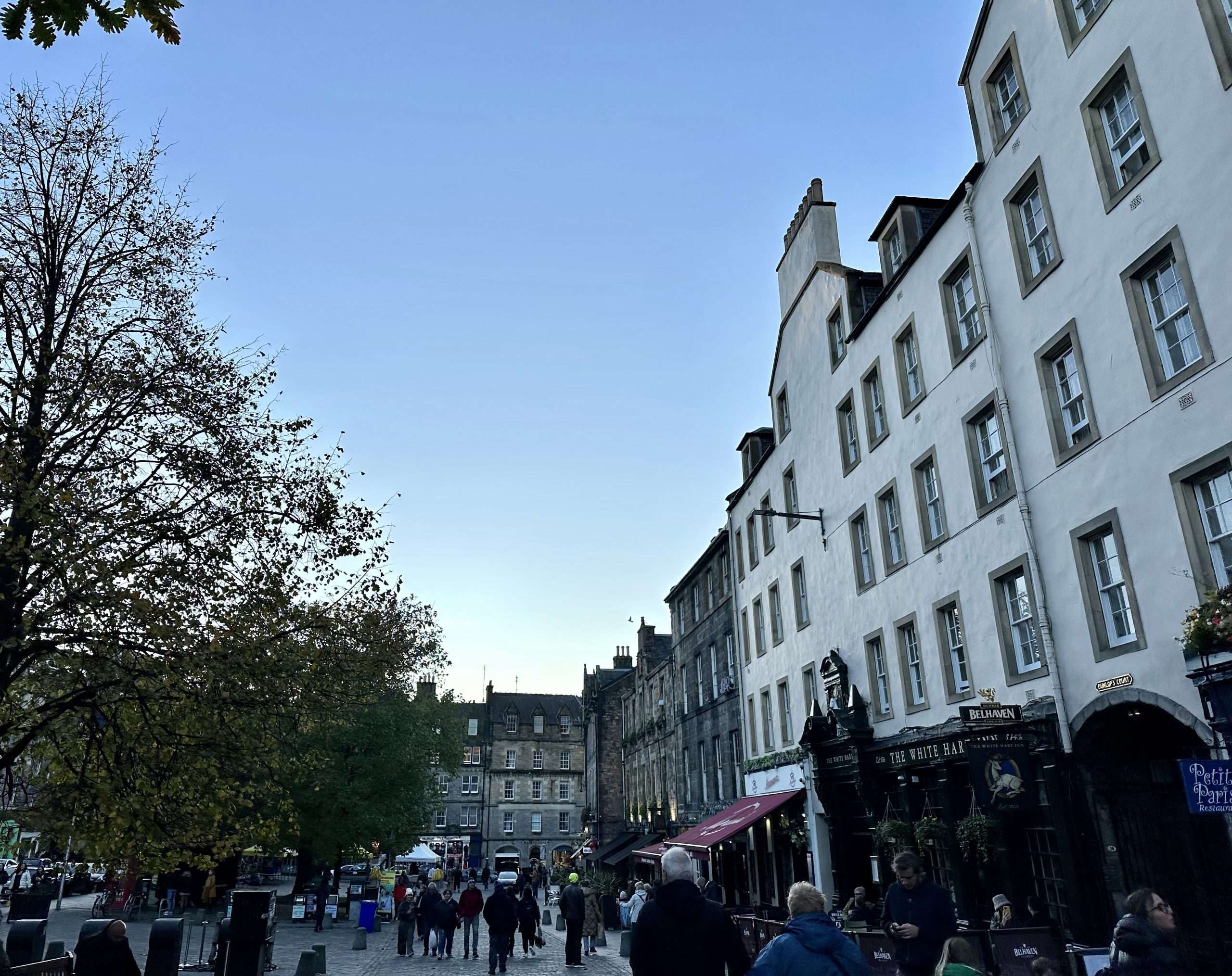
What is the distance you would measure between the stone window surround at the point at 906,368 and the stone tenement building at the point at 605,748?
34.9m

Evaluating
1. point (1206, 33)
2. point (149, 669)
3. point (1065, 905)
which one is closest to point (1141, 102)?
point (1206, 33)

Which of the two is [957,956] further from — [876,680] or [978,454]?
[876,680]

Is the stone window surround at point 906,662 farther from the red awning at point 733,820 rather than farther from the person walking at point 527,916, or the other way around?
the person walking at point 527,916

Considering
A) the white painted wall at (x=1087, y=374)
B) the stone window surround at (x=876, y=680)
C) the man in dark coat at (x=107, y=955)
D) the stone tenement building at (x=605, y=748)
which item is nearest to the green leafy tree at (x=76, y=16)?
the man in dark coat at (x=107, y=955)

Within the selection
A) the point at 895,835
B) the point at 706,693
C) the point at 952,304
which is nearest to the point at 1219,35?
the point at 952,304

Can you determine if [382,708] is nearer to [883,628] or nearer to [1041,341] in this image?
[883,628]

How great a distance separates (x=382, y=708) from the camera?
32.0 metres

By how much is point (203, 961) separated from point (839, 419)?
19.4m

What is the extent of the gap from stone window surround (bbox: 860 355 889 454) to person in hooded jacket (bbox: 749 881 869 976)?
48.8 feet

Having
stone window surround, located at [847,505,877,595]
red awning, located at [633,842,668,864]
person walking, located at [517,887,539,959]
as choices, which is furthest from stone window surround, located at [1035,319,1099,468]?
person walking, located at [517,887,539,959]

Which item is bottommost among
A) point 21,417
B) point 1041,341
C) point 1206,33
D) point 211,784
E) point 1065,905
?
point 1065,905

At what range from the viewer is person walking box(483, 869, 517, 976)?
18391mm

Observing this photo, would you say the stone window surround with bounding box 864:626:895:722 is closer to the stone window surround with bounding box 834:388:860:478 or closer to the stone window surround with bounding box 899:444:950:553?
the stone window surround with bounding box 899:444:950:553

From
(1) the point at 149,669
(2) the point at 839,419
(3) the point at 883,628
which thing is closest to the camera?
(1) the point at 149,669
